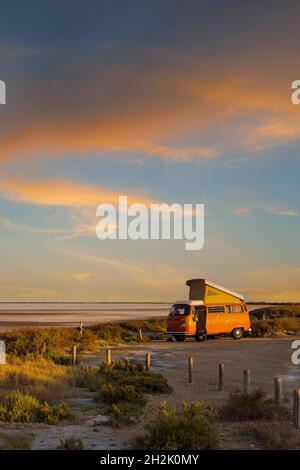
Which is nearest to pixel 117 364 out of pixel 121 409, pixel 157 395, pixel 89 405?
pixel 157 395

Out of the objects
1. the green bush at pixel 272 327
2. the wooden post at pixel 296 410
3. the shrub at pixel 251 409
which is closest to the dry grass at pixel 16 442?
the shrub at pixel 251 409

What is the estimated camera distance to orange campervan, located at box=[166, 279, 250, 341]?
3634 centimetres

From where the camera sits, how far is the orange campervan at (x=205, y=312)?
3634 cm

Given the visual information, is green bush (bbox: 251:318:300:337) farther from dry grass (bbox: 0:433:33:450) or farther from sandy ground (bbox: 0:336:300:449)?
dry grass (bbox: 0:433:33:450)

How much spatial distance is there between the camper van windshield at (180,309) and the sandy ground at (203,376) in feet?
6.50

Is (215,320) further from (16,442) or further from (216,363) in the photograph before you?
(16,442)

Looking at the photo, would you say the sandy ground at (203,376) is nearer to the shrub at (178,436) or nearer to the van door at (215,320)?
the shrub at (178,436)

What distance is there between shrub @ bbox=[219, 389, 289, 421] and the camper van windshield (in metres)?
21.3

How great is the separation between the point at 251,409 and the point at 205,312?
2267 centimetres

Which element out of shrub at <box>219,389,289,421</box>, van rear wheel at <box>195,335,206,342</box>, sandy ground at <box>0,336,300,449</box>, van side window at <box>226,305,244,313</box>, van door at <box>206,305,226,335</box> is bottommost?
sandy ground at <box>0,336,300,449</box>

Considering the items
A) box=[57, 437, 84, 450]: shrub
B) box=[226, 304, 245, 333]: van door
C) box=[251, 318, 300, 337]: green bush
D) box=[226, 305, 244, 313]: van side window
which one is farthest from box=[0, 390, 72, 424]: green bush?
box=[251, 318, 300, 337]: green bush
